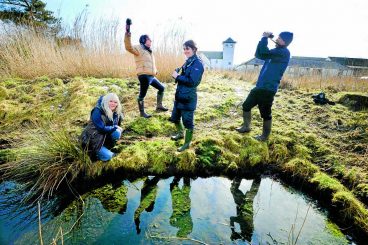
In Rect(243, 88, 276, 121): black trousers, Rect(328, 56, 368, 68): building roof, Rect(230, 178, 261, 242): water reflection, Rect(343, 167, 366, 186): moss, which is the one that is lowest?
Rect(230, 178, 261, 242): water reflection

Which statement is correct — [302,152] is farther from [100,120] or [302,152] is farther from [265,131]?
[100,120]

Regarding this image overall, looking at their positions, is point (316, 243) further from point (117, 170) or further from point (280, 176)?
point (117, 170)

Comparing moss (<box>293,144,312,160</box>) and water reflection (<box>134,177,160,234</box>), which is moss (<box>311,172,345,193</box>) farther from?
water reflection (<box>134,177,160,234</box>)

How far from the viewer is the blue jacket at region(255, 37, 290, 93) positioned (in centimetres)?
365

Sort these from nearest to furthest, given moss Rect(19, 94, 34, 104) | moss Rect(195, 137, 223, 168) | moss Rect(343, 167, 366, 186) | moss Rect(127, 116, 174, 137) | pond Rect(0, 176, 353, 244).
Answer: pond Rect(0, 176, 353, 244)
moss Rect(343, 167, 366, 186)
moss Rect(195, 137, 223, 168)
moss Rect(127, 116, 174, 137)
moss Rect(19, 94, 34, 104)

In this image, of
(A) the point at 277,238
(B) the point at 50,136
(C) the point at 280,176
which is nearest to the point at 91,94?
(B) the point at 50,136

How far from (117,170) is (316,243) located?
8.76 feet

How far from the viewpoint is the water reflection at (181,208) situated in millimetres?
2629

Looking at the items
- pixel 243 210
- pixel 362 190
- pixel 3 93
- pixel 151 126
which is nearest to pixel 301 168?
pixel 362 190

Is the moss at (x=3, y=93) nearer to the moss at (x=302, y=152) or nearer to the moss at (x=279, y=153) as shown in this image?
the moss at (x=279, y=153)

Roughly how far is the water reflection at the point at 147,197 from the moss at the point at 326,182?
2.29 meters

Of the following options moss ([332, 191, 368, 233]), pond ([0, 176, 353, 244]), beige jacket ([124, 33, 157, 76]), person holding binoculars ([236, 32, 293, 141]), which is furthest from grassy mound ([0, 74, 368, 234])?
beige jacket ([124, 33, 157, 76])

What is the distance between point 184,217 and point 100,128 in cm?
168

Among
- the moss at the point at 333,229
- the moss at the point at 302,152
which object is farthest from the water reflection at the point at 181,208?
the moss at the point at 302,152
